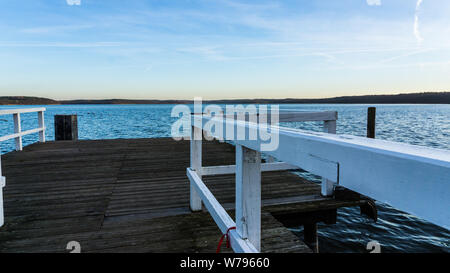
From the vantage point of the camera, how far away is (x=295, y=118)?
295cm

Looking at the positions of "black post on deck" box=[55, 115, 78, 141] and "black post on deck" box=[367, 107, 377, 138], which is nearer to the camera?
"black post on deck" box=[367, 107, 377, 138]

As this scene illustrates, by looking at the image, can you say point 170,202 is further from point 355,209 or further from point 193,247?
point 355,209

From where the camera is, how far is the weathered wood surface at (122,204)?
2.59 meters

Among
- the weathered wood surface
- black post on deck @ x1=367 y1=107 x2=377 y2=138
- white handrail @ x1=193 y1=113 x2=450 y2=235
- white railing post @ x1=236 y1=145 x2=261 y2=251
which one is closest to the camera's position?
white handrail @ x1=193 y1=113 x2=450 y2=235

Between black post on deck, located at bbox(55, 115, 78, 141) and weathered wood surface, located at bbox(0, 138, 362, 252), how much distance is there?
12.7ft

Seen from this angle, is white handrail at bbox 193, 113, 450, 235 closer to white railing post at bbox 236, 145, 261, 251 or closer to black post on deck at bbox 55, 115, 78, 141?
white railing post at bbox 236, 145, 261, 251

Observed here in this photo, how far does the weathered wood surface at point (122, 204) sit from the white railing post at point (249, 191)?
4.06 ft

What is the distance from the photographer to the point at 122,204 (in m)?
3.55

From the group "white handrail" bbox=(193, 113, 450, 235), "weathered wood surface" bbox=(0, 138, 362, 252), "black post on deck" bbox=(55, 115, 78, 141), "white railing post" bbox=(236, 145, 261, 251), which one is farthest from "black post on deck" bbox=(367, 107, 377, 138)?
"black post on deck" bbox=(55, 115, 78, 141)

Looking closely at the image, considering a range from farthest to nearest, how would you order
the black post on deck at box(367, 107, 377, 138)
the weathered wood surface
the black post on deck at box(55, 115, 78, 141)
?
the black post on deck at box(55, 115, 78, 141), the black post on deck at box(367, 107, 377, 138), the weathered wood surface

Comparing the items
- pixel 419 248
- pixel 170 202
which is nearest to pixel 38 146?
pixel 170 202

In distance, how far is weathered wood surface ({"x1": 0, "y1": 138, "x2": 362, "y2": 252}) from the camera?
8.48ft

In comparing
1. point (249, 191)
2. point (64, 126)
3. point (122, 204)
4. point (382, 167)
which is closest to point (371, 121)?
point (122, 204)
